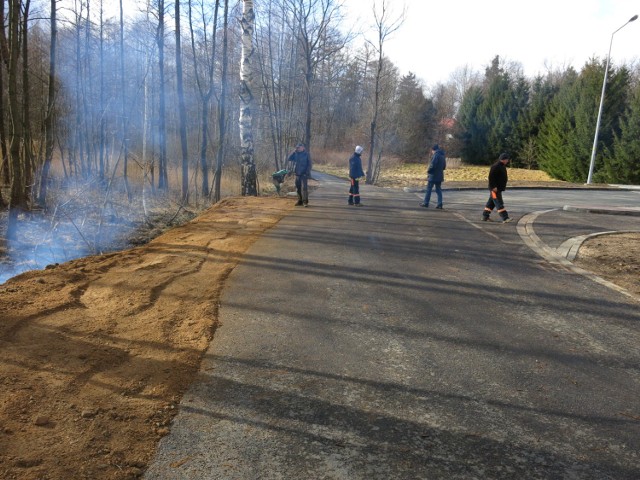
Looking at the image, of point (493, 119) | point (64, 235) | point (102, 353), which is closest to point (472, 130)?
point (493, 119)

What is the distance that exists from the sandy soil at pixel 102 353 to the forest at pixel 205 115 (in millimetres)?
4808

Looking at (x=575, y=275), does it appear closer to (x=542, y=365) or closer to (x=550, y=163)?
(x=542, y=365)

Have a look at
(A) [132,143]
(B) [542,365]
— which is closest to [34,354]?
(B) [542,365]

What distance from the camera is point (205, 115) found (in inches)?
883

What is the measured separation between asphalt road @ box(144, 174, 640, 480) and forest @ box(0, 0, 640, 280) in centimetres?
702

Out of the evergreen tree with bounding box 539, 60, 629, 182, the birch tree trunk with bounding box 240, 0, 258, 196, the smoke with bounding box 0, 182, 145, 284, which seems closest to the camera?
the smoke with bounding box 0, 182, 145, 284

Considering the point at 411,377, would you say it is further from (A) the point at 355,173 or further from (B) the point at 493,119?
(B) the point at 493,119

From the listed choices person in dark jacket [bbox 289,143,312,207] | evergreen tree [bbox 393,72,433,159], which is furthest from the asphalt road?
evergreen tree [bbox 393,72,433,159]

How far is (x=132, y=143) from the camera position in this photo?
98.5ft

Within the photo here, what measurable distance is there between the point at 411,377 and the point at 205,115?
2084 cm

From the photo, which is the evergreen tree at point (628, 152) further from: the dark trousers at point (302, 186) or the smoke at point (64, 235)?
the smoke at point (64, 235)

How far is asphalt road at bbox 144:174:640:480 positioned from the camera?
2715 millimetres

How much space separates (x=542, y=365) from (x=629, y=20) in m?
27.7

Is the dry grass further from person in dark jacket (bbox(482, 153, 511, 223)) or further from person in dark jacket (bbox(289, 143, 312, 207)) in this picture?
person in dark jacket (bbox(482, 153, 511, 223))
